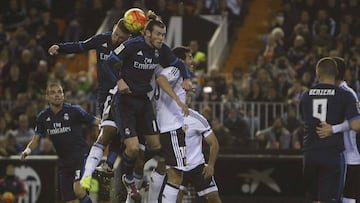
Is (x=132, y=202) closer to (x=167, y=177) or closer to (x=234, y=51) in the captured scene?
(x=167, y=177)

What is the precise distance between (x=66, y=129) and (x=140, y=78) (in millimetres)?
2705

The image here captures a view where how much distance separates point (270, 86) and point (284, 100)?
15.4 inches

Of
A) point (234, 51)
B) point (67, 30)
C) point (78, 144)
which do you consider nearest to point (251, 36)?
point (234, 51)

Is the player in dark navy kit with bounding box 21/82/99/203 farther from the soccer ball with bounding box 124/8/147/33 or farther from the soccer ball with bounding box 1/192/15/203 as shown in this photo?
the soccer ball with bounding box 1/192/15/203

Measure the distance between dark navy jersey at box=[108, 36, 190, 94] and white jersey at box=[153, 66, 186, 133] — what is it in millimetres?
182

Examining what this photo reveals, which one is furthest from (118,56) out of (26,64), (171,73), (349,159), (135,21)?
(26,64)

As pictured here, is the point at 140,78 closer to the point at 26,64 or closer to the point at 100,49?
the point at 100,49

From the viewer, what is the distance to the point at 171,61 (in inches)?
540

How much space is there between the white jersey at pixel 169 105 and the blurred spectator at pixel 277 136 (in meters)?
6.93

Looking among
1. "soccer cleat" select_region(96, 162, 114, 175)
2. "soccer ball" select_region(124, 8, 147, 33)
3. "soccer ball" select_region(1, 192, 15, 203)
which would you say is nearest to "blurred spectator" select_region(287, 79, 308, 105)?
"soccer ball" select_region(1, 192, 15, 203)

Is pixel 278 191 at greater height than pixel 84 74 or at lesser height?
lesser

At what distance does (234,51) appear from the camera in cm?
2625

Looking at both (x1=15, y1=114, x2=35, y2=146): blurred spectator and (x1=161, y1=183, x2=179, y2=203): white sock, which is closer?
(x1=161, y1=183, x2=179, y2=203): white sock

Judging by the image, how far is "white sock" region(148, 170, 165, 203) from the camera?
14.3 meters
